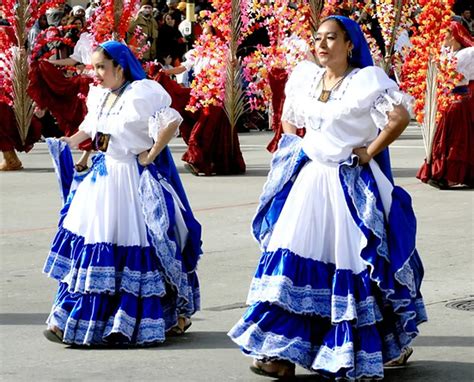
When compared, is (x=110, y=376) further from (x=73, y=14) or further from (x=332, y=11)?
(x=73, y=14)

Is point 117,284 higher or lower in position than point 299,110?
lower

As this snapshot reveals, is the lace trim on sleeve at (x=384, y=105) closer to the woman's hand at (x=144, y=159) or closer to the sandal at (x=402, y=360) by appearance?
the sandal at (x=402, y=360)

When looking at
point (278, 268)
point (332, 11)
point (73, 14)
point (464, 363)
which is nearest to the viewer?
point (278, 268)

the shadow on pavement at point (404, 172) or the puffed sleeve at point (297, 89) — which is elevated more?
the puffed sleeve at point (297, 89)

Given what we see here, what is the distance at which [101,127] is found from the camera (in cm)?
771

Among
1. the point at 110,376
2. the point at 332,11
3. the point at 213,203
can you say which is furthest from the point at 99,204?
the point at 332,11

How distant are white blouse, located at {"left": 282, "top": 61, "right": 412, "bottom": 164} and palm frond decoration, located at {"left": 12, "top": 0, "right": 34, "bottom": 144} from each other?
10584 mm

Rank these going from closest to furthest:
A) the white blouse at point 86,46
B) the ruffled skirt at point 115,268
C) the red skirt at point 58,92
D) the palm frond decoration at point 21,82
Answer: the ruffled skirt at point 115,268, the white blouse at point 86,46, the palm frond decoration at point 21,82, the red skirt at point 58,92

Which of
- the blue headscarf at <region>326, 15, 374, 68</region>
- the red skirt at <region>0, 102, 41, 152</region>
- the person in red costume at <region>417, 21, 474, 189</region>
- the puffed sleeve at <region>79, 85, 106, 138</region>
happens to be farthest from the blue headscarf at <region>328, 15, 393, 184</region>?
the red skirt at <region>0, 102, 41, 152</region>

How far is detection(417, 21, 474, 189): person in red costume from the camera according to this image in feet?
47.0

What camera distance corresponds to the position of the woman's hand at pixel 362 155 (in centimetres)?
649

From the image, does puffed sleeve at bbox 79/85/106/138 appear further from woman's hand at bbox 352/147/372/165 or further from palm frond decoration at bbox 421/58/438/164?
palm frond decoration at bbox 421/58/438/164

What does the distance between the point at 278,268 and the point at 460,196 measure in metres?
7.67

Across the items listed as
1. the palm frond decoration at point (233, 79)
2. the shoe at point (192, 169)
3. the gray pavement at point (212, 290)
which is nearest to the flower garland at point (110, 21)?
the palm frond decoration at point (233, 79)
